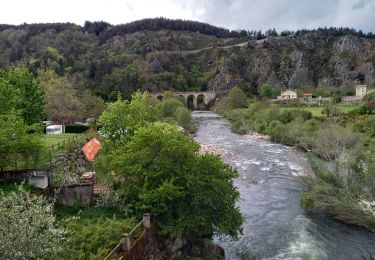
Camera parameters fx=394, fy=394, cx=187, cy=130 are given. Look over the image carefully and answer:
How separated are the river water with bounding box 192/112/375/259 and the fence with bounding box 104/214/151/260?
718 centimetres

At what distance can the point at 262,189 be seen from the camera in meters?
41.1

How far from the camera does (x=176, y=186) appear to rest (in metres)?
23.8

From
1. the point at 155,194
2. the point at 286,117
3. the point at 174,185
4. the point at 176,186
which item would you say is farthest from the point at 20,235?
the point at 286,117

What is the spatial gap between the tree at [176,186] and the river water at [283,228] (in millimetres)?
3861

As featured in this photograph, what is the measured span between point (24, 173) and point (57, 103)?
40.4 metres

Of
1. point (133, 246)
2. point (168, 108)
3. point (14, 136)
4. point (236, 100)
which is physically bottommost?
point (133, 246)

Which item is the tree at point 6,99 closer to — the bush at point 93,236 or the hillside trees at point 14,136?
the hillside trees at point 14,136

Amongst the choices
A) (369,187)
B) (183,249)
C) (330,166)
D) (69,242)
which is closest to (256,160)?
(330,166)

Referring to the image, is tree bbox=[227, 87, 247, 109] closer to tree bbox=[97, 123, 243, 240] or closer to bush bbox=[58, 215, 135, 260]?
tree bbox=[97, 123, 243, 240]

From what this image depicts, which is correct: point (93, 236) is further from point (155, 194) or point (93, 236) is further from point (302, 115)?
point (302, 115)

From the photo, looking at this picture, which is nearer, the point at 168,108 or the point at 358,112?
the point at 358,112

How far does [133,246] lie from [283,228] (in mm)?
15124

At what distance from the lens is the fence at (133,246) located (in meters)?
18.9

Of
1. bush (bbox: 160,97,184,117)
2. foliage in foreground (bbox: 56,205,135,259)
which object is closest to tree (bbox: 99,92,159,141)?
foliage in foreground (bbox: 56,205,135,259)
